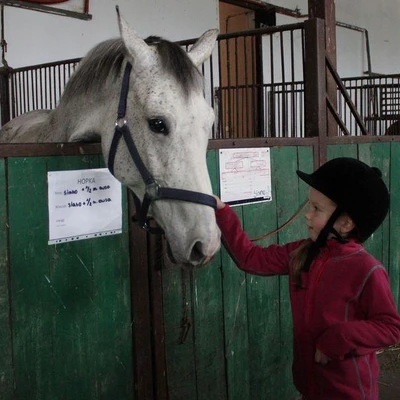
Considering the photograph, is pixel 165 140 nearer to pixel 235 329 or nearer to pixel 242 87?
pixel 235 329

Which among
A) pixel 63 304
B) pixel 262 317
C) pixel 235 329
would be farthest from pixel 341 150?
pixel 63 304

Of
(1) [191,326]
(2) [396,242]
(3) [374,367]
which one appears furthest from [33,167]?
(2) [396,242]

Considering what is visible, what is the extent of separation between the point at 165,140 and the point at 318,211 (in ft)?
1.62

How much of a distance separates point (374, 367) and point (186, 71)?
1028mm

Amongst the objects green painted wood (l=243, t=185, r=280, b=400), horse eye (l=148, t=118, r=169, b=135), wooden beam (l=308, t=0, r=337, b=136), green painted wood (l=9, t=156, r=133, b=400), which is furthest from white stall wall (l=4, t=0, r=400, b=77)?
horse eye (l=148, t=118, r=169, b=135)

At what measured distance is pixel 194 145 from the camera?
146cm

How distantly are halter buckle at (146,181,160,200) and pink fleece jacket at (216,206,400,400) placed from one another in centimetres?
50

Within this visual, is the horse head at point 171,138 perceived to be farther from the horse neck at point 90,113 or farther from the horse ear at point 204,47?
the horse ear at point 204,47

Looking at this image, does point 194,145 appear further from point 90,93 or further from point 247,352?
point 247,352

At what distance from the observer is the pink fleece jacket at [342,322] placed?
1.37 meters

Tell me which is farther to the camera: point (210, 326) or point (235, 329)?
point (235, 329)

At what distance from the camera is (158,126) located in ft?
4.81

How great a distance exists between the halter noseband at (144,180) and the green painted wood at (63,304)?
0.73 feet

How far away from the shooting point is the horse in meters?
1.43
